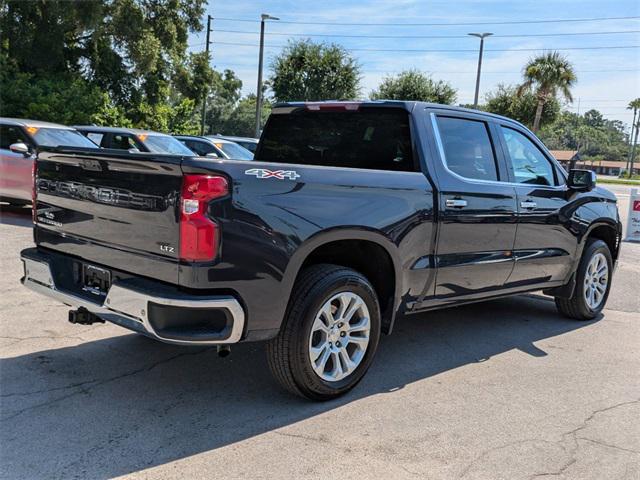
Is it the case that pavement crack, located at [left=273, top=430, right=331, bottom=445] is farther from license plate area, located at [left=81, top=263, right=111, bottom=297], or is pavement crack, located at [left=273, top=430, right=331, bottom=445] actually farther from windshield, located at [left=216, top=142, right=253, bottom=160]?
windshield, located at [left=216, top=142, right=253, bottom=160]

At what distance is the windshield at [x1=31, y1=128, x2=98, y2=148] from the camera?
1046 cm

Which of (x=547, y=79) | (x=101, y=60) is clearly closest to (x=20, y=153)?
(x=101, y=60)

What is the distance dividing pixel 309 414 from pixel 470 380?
4.45ft

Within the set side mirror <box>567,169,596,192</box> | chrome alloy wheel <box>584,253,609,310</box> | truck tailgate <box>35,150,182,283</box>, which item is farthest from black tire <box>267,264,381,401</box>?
chrome alloy wheel <box>584,253,609,310</box>

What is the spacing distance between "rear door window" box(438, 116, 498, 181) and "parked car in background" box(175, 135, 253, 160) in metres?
8.93

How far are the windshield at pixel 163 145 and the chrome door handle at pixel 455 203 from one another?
8246 mm

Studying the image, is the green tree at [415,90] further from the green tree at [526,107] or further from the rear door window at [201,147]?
the rear door window at [201,147]

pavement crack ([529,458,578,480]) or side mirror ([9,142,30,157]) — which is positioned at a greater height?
side mirror ([9,142,30,157])

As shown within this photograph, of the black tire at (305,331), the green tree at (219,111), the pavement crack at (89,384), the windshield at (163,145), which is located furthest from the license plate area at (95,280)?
the green tree at (219,111)

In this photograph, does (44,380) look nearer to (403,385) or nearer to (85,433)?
(85,433)

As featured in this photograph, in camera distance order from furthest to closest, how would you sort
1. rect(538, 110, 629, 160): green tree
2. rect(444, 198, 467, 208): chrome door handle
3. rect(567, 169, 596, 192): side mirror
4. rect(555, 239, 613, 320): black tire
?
rect(538, 110, 629, 160): green tree
rect(555, 239, 613, 320): black tire
rect(567, 169, 596, 192): side mirror
rect(444, 198, 467, 208): chrome door handle

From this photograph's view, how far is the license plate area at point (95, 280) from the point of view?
361 cm

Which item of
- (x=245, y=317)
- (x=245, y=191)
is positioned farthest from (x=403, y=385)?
(x=245, y=191)

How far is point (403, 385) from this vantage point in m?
4.27
